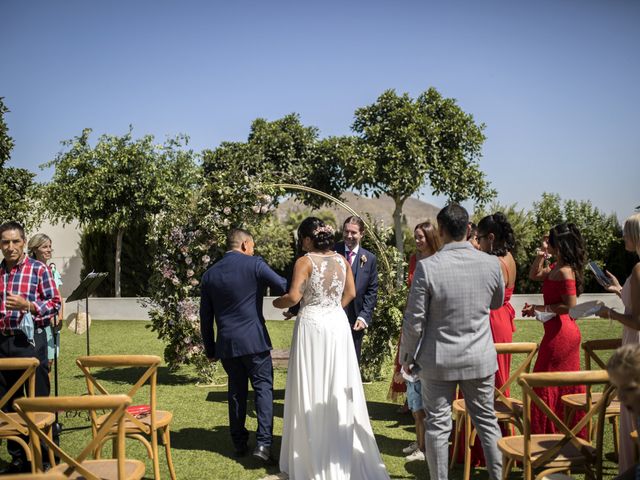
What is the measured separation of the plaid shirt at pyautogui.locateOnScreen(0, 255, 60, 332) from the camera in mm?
5406

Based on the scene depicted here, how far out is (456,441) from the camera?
5531mm

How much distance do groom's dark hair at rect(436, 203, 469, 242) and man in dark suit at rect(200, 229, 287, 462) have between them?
84.3 inches

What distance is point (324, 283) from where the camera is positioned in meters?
5.41

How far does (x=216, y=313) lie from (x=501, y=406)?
2.74 m

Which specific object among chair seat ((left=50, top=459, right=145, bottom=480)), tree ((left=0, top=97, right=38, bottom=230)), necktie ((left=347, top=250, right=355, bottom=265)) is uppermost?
tree ((left=0, top=97, right=38, bottom=230))

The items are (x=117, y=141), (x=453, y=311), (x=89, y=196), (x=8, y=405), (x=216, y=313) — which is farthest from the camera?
(x=117, y=141)

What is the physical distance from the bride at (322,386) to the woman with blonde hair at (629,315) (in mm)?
1898

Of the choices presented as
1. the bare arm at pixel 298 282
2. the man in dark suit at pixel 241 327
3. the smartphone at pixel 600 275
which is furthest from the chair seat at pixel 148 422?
the smartphone at pixel 600 275

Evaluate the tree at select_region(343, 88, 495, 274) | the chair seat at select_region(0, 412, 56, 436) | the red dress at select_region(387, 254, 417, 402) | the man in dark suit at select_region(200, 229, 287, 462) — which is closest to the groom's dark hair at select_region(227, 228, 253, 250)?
the man in dark suit at select_region(200, 229, 287, 462)

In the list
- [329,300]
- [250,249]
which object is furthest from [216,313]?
[329,300]

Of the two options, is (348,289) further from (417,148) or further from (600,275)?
(417,148)

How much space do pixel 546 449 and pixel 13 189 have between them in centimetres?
2096

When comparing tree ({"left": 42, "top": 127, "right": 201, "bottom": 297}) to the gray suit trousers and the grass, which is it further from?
the gray suit trousers

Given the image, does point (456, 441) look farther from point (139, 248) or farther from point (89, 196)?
point (139, 248)
